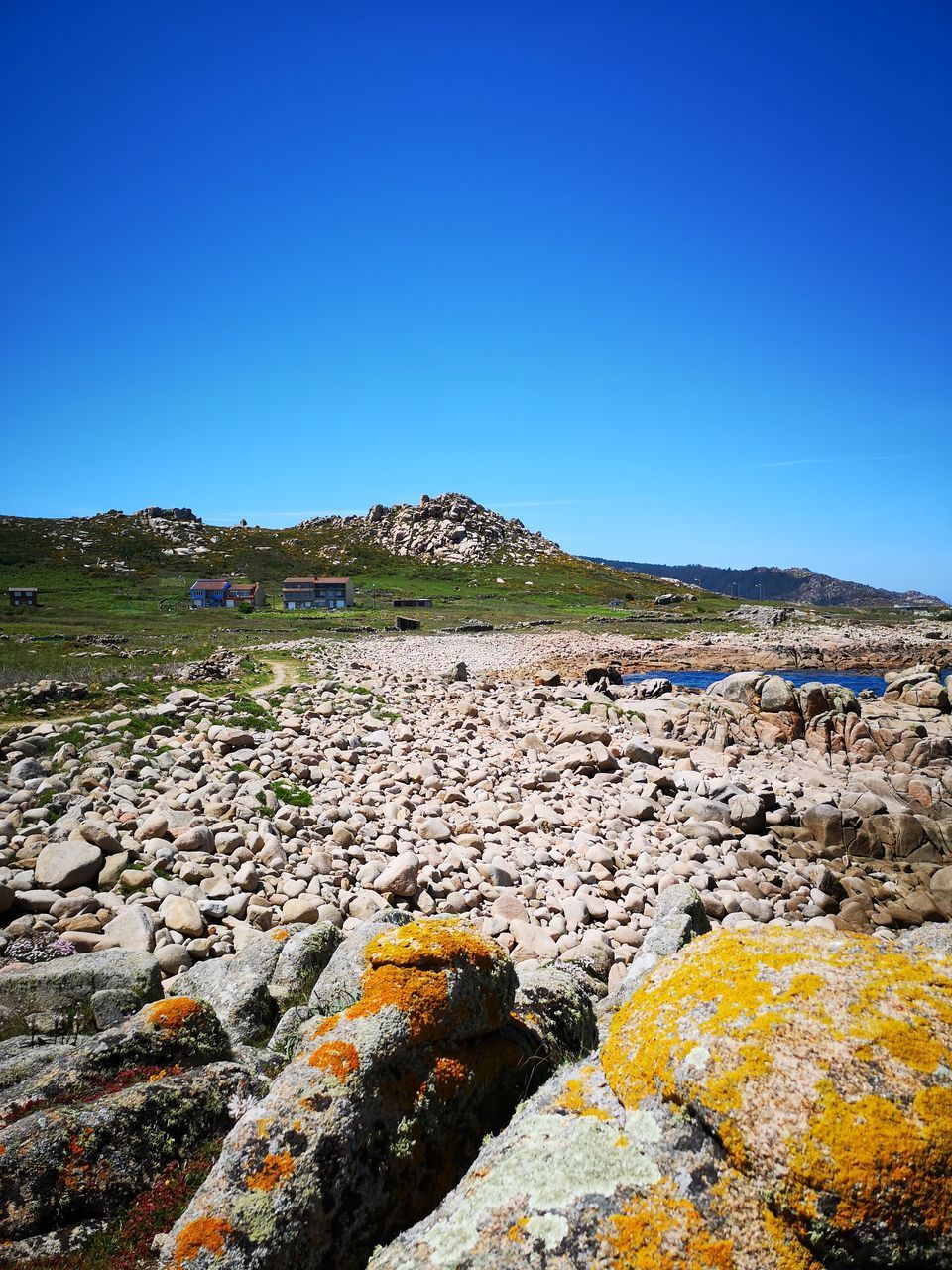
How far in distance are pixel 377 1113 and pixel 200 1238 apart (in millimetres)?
1037

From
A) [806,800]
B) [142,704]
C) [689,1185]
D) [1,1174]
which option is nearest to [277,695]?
[142,704]

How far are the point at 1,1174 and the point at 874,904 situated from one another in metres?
14.5

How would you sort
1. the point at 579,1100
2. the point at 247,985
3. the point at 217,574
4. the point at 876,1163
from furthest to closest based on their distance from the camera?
the point at 217,574, the point at 247,985, the point at 579,1100, the point at 876,1163

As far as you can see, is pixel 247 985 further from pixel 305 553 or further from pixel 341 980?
pixel 305 553

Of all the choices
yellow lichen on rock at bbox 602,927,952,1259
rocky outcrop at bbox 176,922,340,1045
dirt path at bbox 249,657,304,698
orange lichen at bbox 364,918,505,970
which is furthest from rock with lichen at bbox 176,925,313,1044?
dirt path at bbox 249,657,304,698

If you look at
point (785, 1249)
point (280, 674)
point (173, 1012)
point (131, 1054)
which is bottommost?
point (280, 674)

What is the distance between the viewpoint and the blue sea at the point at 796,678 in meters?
44.3

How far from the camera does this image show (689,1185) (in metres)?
3.10

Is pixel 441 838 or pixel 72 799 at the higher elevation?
pixel 72 799

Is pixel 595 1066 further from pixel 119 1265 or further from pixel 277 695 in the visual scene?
pixel 277 695

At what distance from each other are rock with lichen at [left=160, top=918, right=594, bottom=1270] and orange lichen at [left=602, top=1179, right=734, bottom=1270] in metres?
1.44

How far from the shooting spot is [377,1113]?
3885 millimetres

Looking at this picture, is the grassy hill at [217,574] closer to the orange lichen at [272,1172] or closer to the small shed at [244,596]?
the small shed at [244,596]

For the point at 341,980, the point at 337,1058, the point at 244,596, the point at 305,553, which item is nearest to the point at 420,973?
the point at 337,1058
